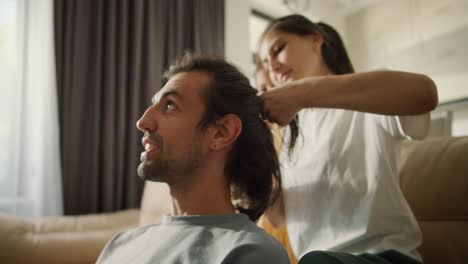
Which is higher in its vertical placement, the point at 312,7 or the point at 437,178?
the point at 312,7

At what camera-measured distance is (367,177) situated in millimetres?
906

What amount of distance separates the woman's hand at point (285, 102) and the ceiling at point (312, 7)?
2.36 meters

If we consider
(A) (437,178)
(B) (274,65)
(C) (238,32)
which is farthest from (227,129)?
(C) (238,32)

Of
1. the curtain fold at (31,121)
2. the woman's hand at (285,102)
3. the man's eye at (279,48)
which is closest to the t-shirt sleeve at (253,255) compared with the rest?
the woman's hand at (285,102)

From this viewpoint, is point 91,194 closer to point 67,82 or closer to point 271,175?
point 67,82

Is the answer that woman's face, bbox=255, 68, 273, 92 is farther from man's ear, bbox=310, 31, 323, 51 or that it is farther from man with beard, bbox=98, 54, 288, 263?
man with beard, bbox=98, 54, 288, 263

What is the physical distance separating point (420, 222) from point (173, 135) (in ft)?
2.86

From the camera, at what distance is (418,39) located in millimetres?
2332

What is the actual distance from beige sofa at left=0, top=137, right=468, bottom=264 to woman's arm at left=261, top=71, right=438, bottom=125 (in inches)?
15.9

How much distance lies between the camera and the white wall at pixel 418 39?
2033 millimetres

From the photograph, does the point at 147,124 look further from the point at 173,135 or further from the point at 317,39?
the point at 317,39

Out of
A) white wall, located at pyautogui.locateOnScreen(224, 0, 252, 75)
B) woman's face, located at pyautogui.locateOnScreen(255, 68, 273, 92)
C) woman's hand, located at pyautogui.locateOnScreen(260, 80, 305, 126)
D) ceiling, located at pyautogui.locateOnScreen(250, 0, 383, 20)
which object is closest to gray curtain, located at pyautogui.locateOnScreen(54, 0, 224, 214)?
white wall, located at pyautogui.locateOnScreen(224, 0, 252, 75)

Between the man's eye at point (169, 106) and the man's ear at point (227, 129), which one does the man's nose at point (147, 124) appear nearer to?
the man's eye at point (169, 106)

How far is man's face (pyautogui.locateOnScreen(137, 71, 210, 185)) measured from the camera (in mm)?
823
